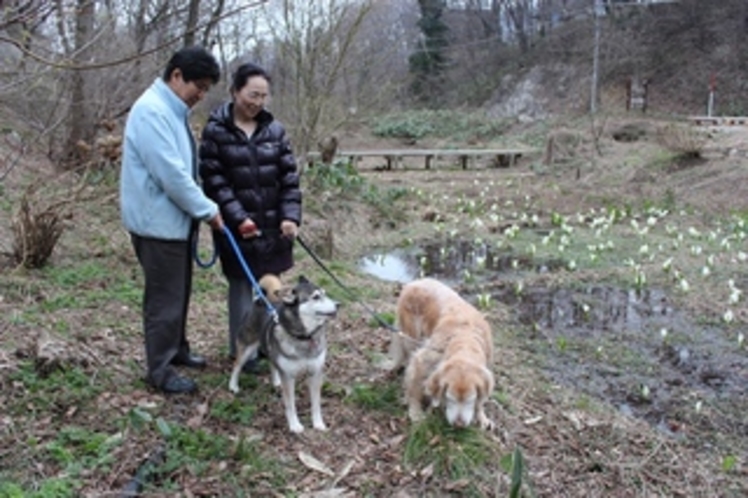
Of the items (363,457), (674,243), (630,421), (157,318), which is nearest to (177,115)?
(157,318)

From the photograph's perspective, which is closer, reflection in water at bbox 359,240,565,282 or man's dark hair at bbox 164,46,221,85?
man's dark hair at bbox 164,46,221,85

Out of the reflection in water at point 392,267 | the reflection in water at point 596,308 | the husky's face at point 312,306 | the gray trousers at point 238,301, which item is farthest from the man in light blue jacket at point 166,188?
the reflection in water at point 392,267

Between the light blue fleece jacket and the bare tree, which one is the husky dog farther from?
the bare tree

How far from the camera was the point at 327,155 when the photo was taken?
15.0 meters

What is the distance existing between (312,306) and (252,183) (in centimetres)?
110

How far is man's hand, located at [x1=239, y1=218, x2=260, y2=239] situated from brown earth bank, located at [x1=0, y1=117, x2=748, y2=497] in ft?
3.66

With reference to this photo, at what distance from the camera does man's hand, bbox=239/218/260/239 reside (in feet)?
15.4

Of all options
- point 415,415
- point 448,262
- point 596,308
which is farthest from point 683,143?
point 415,415

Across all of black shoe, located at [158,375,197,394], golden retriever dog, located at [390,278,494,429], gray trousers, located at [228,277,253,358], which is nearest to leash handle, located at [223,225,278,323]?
gray trousers, located at [228,277,253,358]

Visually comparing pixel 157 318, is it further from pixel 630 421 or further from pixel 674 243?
pixel 674 243

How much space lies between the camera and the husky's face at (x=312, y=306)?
4219 mm

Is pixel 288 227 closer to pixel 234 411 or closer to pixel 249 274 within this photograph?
pixel 249 274

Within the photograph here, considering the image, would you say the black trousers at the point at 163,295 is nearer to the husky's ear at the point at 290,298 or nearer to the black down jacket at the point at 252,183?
the black down jacket at the point at 252,183

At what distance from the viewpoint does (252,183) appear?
4.84m
